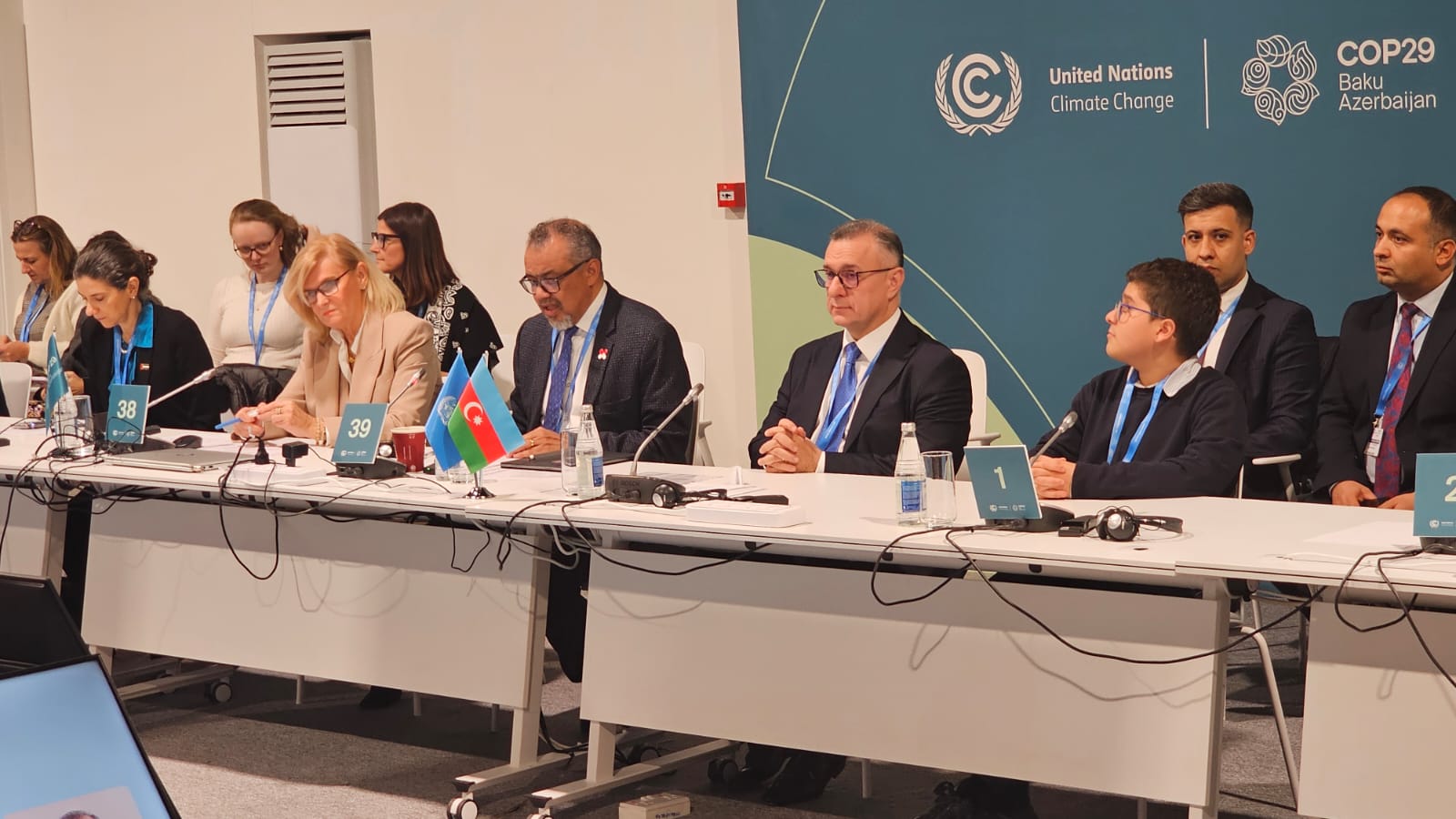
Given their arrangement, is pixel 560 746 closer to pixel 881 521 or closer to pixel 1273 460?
pixel 881 521

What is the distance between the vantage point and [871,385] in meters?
3.91

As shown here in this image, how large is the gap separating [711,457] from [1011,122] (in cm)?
176

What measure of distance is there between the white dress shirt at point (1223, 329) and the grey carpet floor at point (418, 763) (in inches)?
35.0

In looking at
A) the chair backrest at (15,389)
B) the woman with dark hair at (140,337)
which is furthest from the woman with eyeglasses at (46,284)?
the woman with dark hair at (140,337)

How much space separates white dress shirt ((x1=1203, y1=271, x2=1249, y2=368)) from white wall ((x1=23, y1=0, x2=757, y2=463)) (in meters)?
2.04

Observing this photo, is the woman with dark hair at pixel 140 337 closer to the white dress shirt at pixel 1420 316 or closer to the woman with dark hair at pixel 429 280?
the woman with dark hair at pixel 429 280

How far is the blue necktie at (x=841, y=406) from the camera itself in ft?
13.0

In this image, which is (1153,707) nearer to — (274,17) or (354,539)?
(354,539)

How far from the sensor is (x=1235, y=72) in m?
5.11

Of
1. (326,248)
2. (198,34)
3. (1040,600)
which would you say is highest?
(198,34)

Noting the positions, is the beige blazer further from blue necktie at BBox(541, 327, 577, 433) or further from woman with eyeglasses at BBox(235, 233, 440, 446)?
blue necktie at BBox(541, 327, 577, 433)

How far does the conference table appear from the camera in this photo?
8.91ft

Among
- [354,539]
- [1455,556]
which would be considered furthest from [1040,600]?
[354,539]

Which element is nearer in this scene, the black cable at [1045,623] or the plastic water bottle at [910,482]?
the black cable at [1045,623]
